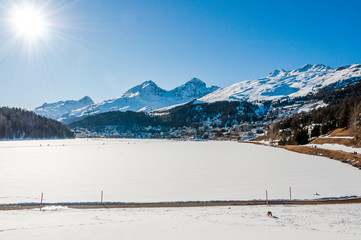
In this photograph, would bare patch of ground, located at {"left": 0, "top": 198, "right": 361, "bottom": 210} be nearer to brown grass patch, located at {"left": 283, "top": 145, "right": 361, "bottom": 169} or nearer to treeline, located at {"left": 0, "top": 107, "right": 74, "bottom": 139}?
brown grass patch, located at {"left": 283, "top": 145, "right": 361, "bottom": 169}

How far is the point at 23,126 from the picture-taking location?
173375 mm

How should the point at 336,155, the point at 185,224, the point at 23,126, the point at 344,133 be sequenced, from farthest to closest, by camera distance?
the point at 23,126 < the point at 344,133 < the point at 336,155 < the point at 185,224

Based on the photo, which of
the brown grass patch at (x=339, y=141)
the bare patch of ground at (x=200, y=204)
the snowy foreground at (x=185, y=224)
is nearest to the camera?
the snowy foreground at (x=185, y=224)

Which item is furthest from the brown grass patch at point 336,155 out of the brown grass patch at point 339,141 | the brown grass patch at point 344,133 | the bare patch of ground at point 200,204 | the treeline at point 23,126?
the treeline at point 23,126

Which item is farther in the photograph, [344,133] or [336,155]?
[344,133]

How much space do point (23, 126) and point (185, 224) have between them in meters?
199

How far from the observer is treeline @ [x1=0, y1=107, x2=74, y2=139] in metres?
160

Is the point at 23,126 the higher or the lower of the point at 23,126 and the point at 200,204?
the higher

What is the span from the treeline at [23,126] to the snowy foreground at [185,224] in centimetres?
17613

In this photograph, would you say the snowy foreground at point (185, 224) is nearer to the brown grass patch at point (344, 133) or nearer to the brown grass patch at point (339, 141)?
the brown grass patch at point (339, 141)

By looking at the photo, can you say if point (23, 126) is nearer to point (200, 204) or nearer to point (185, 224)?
point (200, 204)

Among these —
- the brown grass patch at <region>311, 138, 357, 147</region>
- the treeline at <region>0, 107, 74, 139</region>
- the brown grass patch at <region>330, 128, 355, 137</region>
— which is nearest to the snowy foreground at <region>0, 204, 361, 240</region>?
the brown grass patch at <region>311, 138, 357, 147</region>

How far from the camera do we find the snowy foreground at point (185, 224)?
1311 centimetres

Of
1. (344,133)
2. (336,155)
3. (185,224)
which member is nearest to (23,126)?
(336,155)
